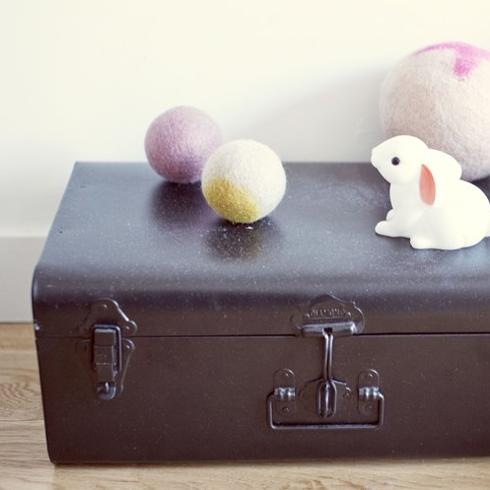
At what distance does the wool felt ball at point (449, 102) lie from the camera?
45.9 inches

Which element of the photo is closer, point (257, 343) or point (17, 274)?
point (257, 343)

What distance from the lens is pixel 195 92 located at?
4.33 ft

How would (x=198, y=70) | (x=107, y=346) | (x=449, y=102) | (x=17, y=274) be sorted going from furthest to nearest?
(x=17, y=274)
(x=198, y=70)
(x=449, y=102)
(x=107, y=346)

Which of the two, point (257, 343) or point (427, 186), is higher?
point (427, 186)

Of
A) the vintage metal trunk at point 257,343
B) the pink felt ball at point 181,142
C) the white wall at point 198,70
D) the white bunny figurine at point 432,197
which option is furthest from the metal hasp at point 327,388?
the white wall at point 198,70

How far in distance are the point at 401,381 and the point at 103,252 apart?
1.18ft

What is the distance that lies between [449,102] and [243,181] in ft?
0.95

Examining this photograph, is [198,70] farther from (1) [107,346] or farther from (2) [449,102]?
(1) [107,346]

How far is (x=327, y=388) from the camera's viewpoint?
1043 mm

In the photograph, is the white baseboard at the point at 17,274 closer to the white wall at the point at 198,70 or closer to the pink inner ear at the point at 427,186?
the white wall at the point at 198,70

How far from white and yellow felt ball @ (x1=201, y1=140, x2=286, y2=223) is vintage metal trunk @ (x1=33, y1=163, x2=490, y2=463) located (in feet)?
0.11

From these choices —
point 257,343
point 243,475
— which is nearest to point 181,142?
point 257,343

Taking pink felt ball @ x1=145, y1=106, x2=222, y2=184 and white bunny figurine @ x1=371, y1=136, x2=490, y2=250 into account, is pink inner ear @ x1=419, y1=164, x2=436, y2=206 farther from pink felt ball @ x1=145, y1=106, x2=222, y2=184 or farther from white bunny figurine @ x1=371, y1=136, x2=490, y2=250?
pink felt ball @ x1=145, y1=106, x2=222, y2=184

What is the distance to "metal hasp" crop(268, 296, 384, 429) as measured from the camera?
1.01m
